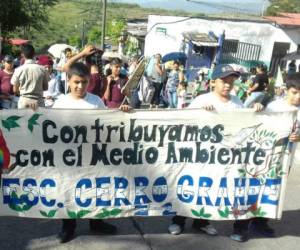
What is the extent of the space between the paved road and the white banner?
0.83 feet

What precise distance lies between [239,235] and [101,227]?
4.22ft

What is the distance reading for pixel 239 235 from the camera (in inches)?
178

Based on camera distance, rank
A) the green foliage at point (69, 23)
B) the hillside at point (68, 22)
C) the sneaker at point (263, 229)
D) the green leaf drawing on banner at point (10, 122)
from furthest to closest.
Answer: the hillside at point (68, 22) → the green foliage at point (69, 23) → the sneaker at point (263, 229) → the green leaf drawing on banner at point (10, 122)

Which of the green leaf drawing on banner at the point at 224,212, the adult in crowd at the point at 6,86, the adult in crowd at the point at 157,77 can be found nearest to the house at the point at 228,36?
the adult in crowd at the point at 157,77

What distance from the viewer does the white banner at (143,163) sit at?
401cm

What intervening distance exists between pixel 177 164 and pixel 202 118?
0.46 meters

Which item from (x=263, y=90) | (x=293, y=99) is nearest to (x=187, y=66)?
(x=263, y=90)

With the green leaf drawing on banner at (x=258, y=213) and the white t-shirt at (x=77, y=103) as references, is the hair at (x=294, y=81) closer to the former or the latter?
the green leaf drawing on banner at (x=258, y=213)

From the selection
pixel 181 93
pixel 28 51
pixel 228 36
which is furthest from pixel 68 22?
pixel 28 51

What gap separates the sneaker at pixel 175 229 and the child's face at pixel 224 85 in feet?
4.25

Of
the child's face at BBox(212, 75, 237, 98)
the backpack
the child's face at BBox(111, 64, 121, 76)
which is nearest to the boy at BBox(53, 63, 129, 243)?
the child's face at BBox(212, 75, 237, 98)

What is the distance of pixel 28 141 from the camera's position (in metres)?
3.96

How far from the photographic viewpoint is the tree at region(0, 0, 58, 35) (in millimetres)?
22859

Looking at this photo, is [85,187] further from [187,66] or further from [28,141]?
[187,66]
